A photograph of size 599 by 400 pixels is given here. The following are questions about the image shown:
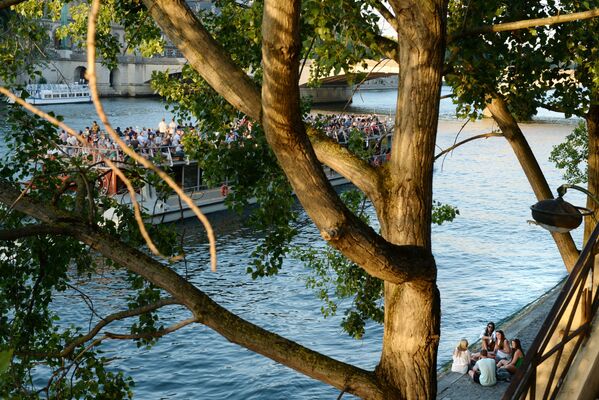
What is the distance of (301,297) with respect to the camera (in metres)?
21.5

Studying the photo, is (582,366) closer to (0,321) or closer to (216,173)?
(0,321)

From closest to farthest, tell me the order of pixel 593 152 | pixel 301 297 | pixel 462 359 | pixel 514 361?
pixel 593 152 → pixel 514 361 → pixel 462 359 → pixel 301 297

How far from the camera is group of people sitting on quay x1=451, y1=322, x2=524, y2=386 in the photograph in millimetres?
14180

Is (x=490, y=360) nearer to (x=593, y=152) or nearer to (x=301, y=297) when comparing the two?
(x=593, y=152)

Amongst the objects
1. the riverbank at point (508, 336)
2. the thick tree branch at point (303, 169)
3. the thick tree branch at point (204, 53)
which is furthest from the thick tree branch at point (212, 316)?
the riverbank at point (508, 336)

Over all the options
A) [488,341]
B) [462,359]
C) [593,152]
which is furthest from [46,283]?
[488,341]

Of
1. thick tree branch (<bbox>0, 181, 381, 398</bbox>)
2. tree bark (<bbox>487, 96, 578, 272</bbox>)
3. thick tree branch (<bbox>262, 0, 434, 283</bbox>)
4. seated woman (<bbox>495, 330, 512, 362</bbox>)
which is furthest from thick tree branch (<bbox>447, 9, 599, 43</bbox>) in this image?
seated woman (<bbox>495, 330, 512, 362</bbox>)

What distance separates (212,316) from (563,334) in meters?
1.80

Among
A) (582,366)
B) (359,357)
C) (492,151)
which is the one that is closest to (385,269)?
(582,366)

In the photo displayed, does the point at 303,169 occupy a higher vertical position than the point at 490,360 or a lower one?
higher

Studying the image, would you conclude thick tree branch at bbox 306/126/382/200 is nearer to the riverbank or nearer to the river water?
the river water

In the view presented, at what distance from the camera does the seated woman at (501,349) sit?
14891 millimetres

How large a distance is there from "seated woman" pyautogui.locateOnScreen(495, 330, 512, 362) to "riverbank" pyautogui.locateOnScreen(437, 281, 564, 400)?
0.42 meters

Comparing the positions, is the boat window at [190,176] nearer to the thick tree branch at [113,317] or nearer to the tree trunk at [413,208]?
the thick tree branch at [113,317]
